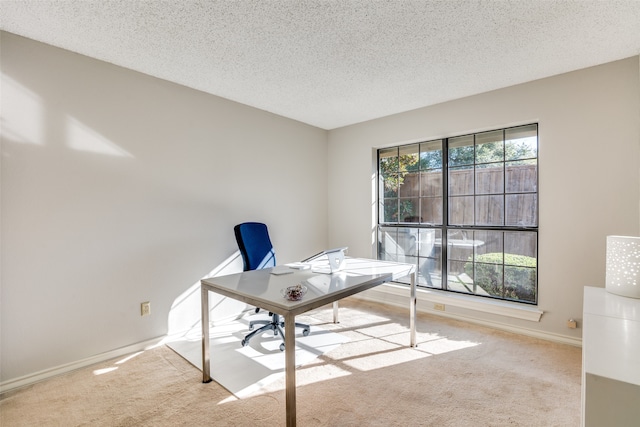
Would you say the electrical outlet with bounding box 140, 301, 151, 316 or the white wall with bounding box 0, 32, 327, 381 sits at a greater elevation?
the white wall with bounding box 0, 32, 327, 381

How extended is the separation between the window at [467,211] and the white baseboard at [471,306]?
0.19 m

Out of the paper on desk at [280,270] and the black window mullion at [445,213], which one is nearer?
the paper on desk at [280,270]

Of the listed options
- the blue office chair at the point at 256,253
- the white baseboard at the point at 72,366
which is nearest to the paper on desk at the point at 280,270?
the blue office chair at the point at 256,253

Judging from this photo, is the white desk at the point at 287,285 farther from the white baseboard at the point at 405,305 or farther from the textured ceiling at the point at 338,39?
the textured ceiling at the point at 338,39

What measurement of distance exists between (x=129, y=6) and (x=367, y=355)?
3115 mm

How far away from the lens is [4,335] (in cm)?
210

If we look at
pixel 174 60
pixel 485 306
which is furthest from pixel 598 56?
pixel 174 60

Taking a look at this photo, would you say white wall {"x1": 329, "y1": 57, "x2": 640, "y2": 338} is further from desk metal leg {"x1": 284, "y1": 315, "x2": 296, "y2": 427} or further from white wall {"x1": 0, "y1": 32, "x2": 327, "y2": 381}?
white wall {"x1": 0, "y1": 32, "x2": 327, "y2": 381}

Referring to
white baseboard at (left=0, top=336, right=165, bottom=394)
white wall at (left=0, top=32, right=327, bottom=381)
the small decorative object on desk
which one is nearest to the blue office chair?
white wall at (left=0, top=32, right=327, bottom=381)

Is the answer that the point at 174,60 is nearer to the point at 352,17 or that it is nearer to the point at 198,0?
the point at 198,0

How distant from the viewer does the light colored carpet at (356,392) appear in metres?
1.82

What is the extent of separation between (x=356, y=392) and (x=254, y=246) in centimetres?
170

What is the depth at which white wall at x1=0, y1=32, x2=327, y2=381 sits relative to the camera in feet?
7.10

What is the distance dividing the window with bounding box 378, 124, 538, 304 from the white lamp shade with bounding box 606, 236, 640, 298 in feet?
4.23
